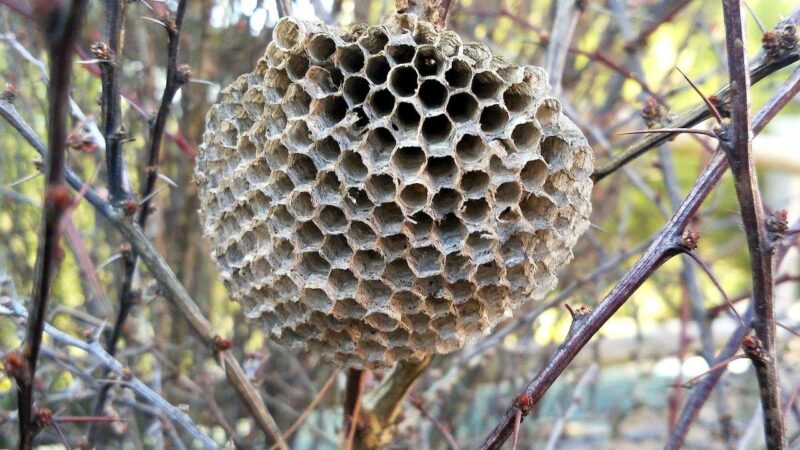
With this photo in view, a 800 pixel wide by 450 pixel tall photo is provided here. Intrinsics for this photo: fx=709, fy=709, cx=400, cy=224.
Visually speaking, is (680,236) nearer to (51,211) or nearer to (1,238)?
(51,211)

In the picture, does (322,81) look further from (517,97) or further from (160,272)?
(160,272)

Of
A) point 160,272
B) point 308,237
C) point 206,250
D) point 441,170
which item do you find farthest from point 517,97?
point 206,250

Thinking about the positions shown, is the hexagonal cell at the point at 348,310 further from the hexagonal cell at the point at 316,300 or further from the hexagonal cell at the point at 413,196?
the hexagonal cell at the point at 413,196

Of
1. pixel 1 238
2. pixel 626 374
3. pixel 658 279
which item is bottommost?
pixel 626 374

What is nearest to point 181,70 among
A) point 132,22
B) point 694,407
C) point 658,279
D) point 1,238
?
point 694,407

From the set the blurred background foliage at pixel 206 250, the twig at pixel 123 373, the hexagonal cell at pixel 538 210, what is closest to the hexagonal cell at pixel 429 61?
the hexagonal cell at pixel 538 210

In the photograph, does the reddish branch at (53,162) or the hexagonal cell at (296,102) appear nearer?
the reddish branch at (53,162)
